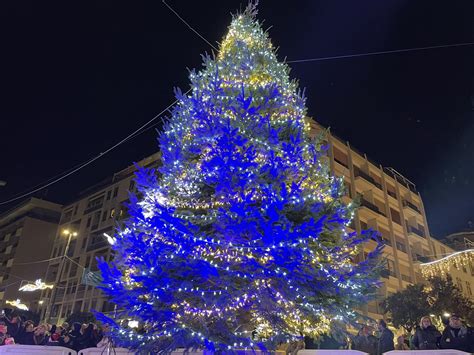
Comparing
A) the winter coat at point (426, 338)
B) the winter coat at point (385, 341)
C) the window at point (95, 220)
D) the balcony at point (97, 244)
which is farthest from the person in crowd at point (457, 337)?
the window at point (95, 220)

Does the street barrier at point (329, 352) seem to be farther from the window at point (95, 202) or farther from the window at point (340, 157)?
the window at point (95, 202)

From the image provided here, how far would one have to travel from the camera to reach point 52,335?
939cm

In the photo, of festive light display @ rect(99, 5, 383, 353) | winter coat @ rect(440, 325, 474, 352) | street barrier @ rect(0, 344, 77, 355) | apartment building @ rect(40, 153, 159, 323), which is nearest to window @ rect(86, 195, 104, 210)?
apartment building @ rect(40, 153, 159, 323)

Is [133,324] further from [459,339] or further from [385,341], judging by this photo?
[459,339]

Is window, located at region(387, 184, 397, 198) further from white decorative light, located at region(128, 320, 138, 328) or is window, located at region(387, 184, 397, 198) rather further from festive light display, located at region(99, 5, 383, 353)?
white decorative light, located at region(128, 320, 138, 328)

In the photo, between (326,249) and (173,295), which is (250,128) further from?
(173,295)

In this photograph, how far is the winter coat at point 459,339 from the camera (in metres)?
6.11

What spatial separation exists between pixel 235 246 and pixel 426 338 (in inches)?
153

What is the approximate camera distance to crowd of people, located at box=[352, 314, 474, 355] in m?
6.19

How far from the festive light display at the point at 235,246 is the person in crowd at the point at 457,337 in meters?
1.34

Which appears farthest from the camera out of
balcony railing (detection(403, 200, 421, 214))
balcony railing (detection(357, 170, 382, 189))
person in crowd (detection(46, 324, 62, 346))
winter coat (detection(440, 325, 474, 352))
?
balcony railing (detection(403, 200, 421, 214))

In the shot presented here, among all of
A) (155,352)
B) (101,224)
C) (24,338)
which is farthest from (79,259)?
(155,352)

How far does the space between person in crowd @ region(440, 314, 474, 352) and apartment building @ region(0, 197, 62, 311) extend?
4729cm

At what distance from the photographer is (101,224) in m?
40.0
